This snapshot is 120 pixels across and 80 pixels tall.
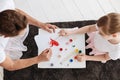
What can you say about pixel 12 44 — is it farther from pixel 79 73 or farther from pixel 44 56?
pixel 79 73

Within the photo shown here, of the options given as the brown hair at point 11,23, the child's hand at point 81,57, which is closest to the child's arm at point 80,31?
the child's hand at point 81,57

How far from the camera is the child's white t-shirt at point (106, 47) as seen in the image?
154 cm

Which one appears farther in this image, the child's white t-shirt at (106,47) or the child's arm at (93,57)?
the child's arm at (93,57)

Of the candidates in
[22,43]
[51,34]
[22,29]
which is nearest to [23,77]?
[22,43]

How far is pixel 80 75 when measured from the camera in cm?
178

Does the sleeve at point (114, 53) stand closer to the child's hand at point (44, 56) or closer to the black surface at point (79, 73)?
the black surface at point (79, 73)

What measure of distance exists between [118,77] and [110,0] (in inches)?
28.1

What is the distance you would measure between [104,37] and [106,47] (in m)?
0.12

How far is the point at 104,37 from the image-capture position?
59.3 inches

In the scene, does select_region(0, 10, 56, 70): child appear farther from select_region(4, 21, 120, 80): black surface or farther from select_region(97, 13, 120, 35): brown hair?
select_region(97, 13, 120, 35): brown hair

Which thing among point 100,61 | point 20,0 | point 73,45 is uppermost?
point 20,0

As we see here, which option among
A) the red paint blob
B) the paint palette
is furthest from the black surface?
the red paint blob

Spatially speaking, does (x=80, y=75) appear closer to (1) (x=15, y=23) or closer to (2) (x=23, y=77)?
(2) (x=23, y=77)

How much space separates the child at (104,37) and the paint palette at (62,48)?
4 cm
